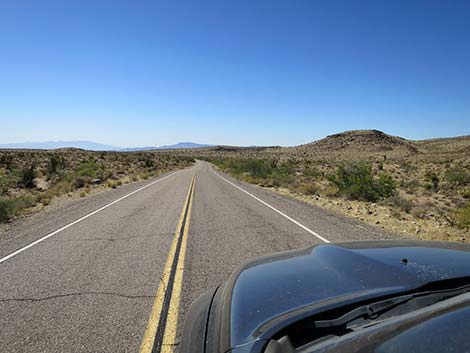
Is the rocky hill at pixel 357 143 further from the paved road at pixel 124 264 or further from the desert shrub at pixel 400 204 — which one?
the paved road at pixel 124 264

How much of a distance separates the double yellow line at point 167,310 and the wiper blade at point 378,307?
81.1 inches

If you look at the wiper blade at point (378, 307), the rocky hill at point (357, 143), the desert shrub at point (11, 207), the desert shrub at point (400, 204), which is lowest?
the desert shrub at point (11, 207)

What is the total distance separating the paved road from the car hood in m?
1.57

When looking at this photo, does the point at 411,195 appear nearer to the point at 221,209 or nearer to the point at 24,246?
the point at 221,209

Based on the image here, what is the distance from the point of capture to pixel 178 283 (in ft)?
16.3

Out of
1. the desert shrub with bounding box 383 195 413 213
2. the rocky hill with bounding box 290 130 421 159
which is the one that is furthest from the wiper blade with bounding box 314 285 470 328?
the rocky hill with bounding box 290 130 421 159

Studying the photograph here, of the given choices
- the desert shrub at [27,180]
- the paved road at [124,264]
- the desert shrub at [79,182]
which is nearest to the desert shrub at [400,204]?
the paved road at [124,264]

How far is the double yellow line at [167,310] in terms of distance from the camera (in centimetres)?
337

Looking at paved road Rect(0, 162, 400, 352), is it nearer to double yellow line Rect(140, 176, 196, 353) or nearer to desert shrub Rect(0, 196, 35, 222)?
double yellow line Rect(140, 176, 196, 353)

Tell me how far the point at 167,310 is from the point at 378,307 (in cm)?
291

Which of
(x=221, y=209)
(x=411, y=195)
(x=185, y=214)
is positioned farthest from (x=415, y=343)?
(x=411, y=195)


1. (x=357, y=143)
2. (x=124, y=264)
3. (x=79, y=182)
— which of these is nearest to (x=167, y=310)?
(x=124, y=264)

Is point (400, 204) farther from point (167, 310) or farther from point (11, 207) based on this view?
point (11, 207)

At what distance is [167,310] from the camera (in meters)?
4.11
